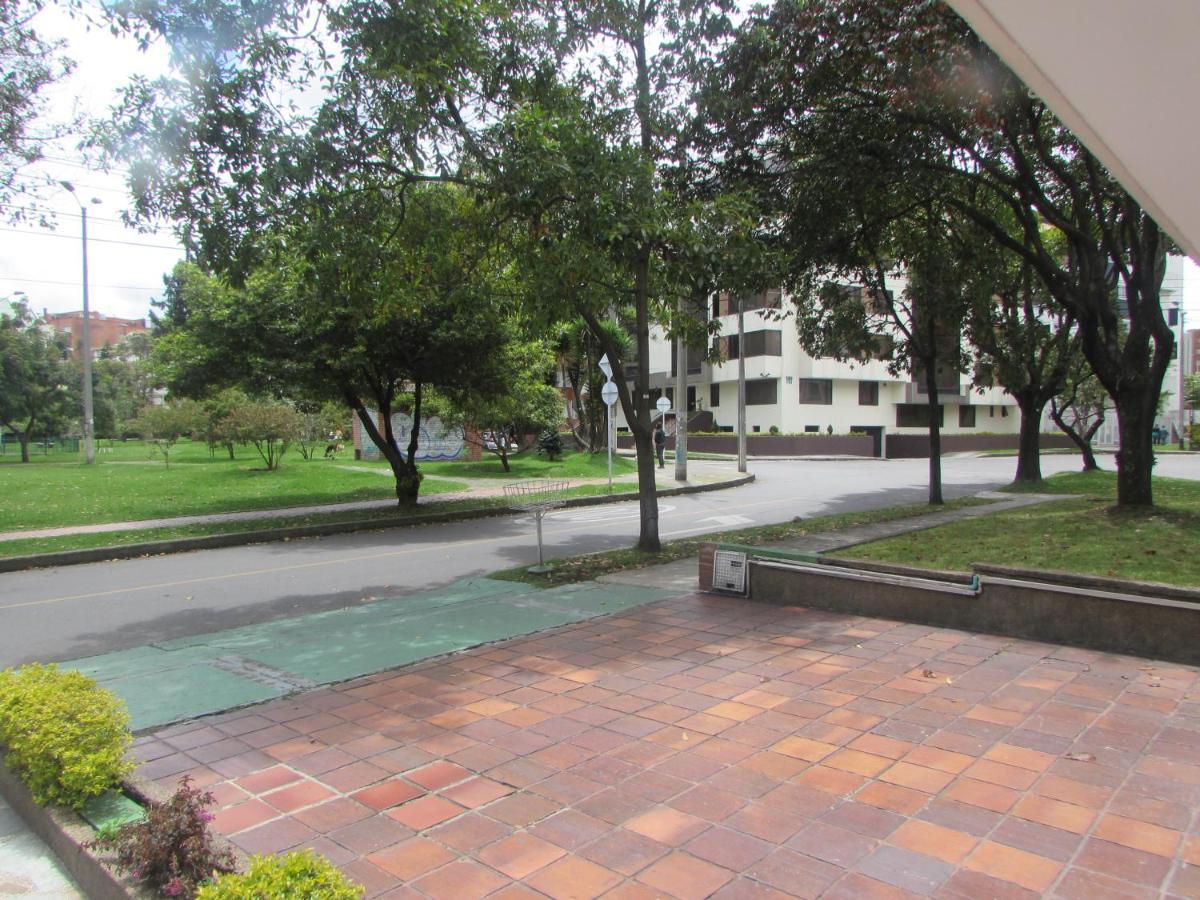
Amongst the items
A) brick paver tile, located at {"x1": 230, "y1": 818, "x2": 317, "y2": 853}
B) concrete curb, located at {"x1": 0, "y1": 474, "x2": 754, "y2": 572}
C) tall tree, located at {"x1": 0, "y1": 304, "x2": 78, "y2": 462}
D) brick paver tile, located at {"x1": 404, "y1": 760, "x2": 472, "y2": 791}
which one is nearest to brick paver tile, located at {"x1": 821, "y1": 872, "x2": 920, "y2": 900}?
brick paver tile, located at {"x1": 404, "y1": 760, "x2": 472, "y2": 791}

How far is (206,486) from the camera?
2183 cm

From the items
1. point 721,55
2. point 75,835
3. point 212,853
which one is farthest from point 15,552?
point 721,55

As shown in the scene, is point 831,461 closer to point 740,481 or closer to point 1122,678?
point 740,481

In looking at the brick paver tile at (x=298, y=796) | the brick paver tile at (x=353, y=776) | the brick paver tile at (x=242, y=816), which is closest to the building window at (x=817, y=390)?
the brick paver tile at (x=353, y=776)

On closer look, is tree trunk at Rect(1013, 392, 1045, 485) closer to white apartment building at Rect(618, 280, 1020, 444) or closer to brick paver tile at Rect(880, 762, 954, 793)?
brick paver tile at Rect(880, 762, 954, 793)

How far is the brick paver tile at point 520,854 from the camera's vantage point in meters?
3.05

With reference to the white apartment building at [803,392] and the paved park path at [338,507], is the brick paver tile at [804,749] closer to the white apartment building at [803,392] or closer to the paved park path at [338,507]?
the paved park path at [338,507]

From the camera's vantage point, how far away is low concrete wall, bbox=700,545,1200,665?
222 inches

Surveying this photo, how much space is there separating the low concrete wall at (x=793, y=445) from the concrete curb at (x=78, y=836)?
38498 millimetres

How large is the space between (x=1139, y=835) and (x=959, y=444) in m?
47.4

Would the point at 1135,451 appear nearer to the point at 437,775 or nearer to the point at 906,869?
the point at 906,869

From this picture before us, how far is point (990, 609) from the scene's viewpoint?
6375mm

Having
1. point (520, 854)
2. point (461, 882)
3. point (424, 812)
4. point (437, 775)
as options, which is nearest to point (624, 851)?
point (520, 854)

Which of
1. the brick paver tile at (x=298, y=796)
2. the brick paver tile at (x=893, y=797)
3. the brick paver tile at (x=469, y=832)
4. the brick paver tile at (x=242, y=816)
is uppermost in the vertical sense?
the brick paver tile at (x=893, y=797)
